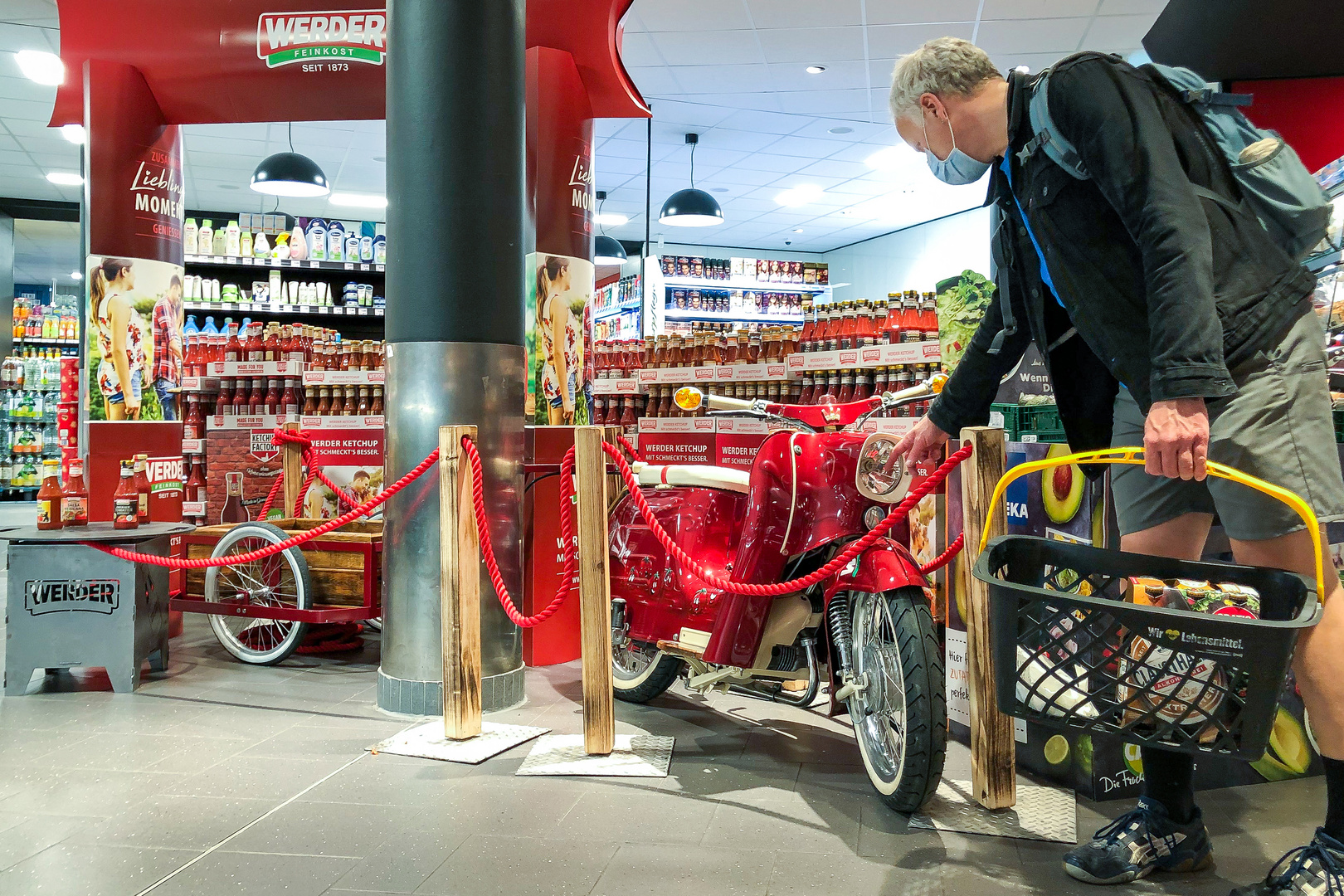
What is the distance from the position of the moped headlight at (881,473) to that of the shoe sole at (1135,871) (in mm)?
993

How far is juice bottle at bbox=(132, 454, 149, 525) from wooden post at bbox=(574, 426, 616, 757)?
244cm

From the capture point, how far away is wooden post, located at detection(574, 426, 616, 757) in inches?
120

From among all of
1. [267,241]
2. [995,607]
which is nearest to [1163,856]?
[995,607]

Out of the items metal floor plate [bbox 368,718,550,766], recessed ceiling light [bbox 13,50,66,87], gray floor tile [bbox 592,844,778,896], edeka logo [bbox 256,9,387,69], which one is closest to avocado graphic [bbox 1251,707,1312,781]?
gray floor tile [bbox 592,844,778,896]

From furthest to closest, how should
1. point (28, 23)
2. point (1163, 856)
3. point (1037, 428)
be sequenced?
point (28, 23), point (1037, 428), point (1163, 856)

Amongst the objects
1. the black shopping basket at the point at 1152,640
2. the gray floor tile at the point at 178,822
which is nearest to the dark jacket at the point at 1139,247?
the black shopping basket at the point at 1152,640

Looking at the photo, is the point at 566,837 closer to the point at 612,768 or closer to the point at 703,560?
the point at 612,768

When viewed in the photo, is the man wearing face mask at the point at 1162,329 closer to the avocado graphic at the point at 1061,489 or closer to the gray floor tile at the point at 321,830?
the avocado graphic at the point at 1061,489

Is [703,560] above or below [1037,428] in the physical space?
below

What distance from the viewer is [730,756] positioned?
311 centimetres

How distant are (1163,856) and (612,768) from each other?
148cm

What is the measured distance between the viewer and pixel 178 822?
99.7 inches

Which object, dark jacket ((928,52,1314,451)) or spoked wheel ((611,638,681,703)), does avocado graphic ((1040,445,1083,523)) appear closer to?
dark jacket ((928,52,1314,451))

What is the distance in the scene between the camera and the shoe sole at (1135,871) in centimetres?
212
